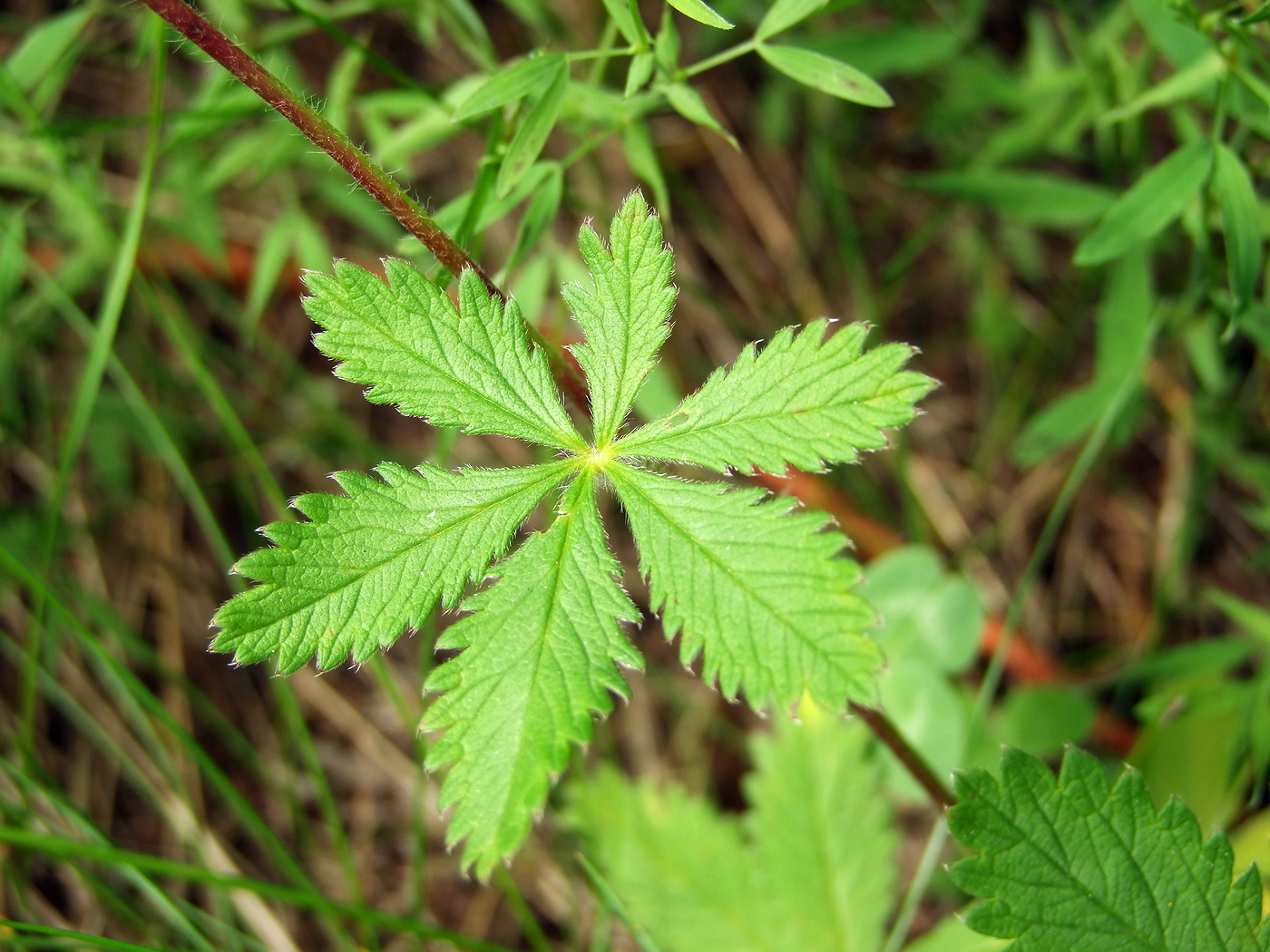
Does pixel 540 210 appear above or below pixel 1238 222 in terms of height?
above

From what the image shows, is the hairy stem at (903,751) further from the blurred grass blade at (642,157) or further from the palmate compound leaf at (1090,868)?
the blurred grass blade at (642,157)

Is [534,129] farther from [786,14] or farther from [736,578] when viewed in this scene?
[736,578]

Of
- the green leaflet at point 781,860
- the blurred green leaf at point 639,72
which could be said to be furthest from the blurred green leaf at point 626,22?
the green leaflet at point 781,860

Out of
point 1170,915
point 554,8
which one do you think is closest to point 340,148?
point 1170,915

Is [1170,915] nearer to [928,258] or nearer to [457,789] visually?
[457,789]

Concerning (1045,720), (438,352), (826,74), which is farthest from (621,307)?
(1045,720)

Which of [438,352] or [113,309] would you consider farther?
[113,309]
